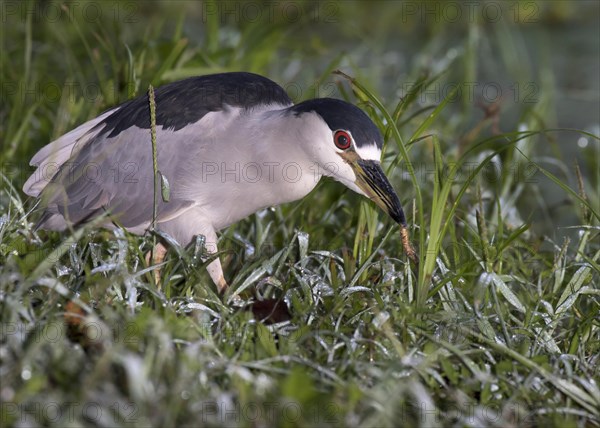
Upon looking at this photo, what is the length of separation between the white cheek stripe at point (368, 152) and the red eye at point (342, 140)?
5 cm

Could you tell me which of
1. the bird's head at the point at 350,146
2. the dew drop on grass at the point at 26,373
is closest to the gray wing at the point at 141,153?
the bird's head at the point at 350,146

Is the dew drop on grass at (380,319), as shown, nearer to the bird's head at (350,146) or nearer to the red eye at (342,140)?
the bird's head at (350,146)

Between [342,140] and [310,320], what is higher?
[342,140]

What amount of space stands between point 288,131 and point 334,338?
2.89ft

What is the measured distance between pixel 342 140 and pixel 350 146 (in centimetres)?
4

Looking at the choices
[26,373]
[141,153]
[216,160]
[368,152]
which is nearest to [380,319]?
[368,152]

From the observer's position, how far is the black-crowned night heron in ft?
10.7

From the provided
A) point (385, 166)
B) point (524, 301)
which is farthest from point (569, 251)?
point (385, 166)

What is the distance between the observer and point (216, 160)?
3.38 meters

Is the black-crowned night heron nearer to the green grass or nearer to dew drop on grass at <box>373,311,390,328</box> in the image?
the green grass

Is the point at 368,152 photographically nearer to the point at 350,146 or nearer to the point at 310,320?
the point at 350,146

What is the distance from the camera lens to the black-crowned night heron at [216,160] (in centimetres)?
327

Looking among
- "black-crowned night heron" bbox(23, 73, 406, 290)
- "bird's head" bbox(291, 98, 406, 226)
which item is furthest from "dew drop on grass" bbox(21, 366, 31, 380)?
"bird's head" bbox(291, 98, 406, 226)

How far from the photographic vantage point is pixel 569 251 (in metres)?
4.21
